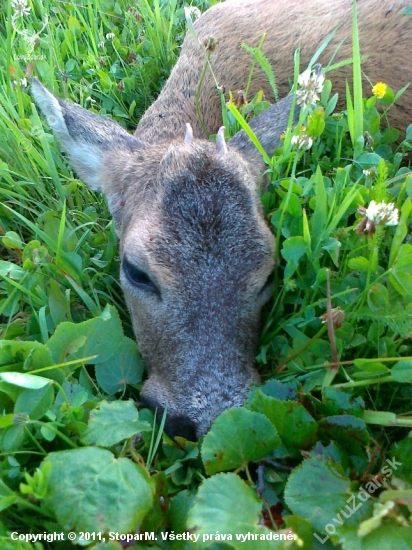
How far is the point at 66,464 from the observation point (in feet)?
6.12

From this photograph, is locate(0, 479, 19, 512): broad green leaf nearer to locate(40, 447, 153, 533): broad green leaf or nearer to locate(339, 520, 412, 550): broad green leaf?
locate(40, 447, 153, 533): broad green leaf

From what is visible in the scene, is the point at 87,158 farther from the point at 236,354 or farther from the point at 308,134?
the point at 236,354

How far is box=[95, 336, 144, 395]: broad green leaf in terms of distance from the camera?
2604 millimetres

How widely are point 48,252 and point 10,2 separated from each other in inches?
121

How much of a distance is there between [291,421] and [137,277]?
1243 mm

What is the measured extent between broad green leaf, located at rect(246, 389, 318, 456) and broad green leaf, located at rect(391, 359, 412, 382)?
39 centimetres

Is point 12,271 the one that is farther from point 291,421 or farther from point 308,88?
point 308,88

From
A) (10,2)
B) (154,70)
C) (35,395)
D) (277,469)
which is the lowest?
(277,469)

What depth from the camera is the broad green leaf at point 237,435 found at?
1.98 m

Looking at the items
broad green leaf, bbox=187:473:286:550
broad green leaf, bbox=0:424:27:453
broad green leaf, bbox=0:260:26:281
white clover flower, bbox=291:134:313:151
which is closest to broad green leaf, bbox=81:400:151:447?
broad green leaf, bbox=0:424:27:453

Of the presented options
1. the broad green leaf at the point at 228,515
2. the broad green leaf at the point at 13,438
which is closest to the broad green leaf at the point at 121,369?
the broad green leaf at the point at 13,438

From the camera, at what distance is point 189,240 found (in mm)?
2672

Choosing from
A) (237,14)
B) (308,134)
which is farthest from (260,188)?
(237,14)

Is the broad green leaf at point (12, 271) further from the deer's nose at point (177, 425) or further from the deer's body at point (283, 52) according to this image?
the deer's body at point (283, 52)
